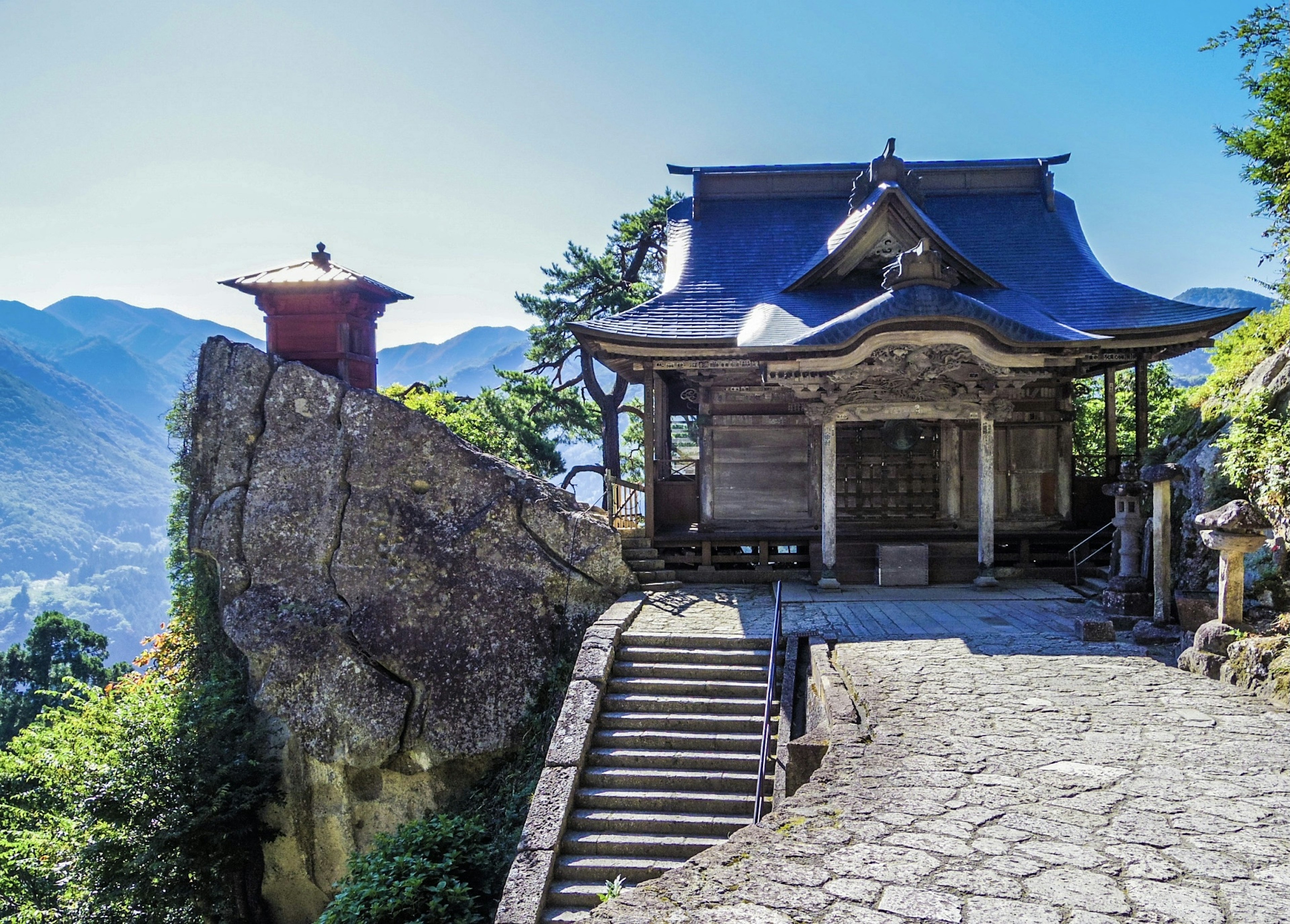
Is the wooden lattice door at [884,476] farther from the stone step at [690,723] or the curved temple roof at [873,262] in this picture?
the stone step at [690,723]

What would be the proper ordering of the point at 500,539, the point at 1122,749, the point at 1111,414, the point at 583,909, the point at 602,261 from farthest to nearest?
the point at 602,261, the point at 1111,414, the point at 500,539, the point at 583,909, the point at 1122,749

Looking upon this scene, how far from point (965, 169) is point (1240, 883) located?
1762cm

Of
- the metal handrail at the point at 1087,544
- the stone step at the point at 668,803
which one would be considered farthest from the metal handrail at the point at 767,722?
the metal handrail at the point at 1087,544

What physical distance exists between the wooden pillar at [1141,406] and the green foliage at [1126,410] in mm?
5216

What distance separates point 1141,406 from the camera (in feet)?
45.6

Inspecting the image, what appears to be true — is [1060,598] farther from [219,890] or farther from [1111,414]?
[219,890]

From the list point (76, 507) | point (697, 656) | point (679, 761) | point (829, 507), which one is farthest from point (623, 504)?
point (76, 507)

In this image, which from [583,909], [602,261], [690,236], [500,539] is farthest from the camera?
[602,261]

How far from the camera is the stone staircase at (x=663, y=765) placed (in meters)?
7.41

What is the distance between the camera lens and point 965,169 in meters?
18.1

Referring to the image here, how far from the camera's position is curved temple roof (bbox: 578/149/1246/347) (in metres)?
12.6

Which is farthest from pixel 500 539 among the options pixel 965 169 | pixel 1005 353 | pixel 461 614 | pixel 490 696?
pixel 965 169

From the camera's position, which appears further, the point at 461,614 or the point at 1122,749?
the point at 461,614

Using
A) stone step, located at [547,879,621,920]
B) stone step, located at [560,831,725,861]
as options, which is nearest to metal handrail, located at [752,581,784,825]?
stone step, located at [560,831,725,861]
